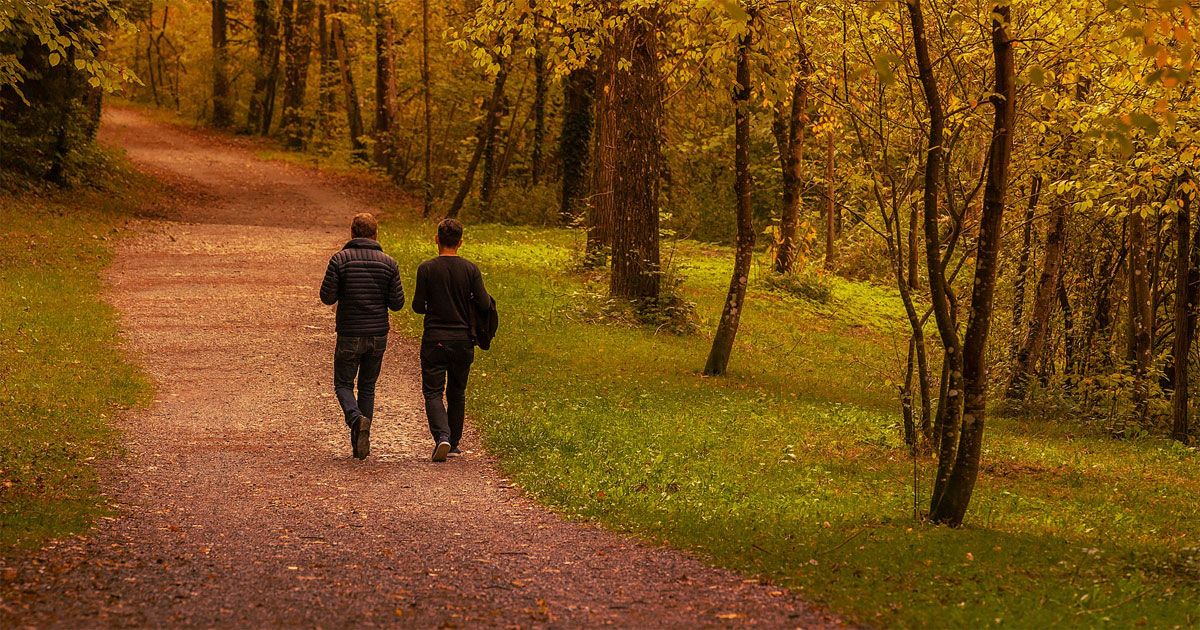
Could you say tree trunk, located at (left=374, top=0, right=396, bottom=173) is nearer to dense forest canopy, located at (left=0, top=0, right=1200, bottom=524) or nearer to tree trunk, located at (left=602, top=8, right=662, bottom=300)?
dense forest canopy, located at (left=0, top=0, right=1200, bottom=524)

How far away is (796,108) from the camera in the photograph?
24.1 metres

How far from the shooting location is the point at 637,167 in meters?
17.1

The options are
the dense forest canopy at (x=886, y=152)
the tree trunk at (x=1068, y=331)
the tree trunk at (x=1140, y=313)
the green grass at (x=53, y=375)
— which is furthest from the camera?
the tree trunk at (x=1068, y=331)

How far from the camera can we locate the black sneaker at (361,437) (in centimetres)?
933

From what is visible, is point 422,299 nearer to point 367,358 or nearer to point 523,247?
point 367,358

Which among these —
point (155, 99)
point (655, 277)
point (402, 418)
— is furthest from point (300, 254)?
point (155, 99)

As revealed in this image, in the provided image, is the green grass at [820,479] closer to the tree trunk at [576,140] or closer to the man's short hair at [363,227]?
the man's short hair at [363,227]

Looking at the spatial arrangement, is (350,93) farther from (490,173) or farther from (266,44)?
(490,173)

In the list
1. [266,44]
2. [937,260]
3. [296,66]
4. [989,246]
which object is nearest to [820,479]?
[937,260]

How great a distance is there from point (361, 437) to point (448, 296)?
151 cm

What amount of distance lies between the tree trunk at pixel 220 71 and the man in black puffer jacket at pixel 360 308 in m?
39.3

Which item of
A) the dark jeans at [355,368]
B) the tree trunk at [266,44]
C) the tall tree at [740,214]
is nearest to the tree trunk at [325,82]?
the tree trunk at [266,44]

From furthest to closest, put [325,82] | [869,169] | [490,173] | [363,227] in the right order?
[325,82] → [490,173] → [869,169] → [363,227]

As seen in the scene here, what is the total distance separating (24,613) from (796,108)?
21.4 m
